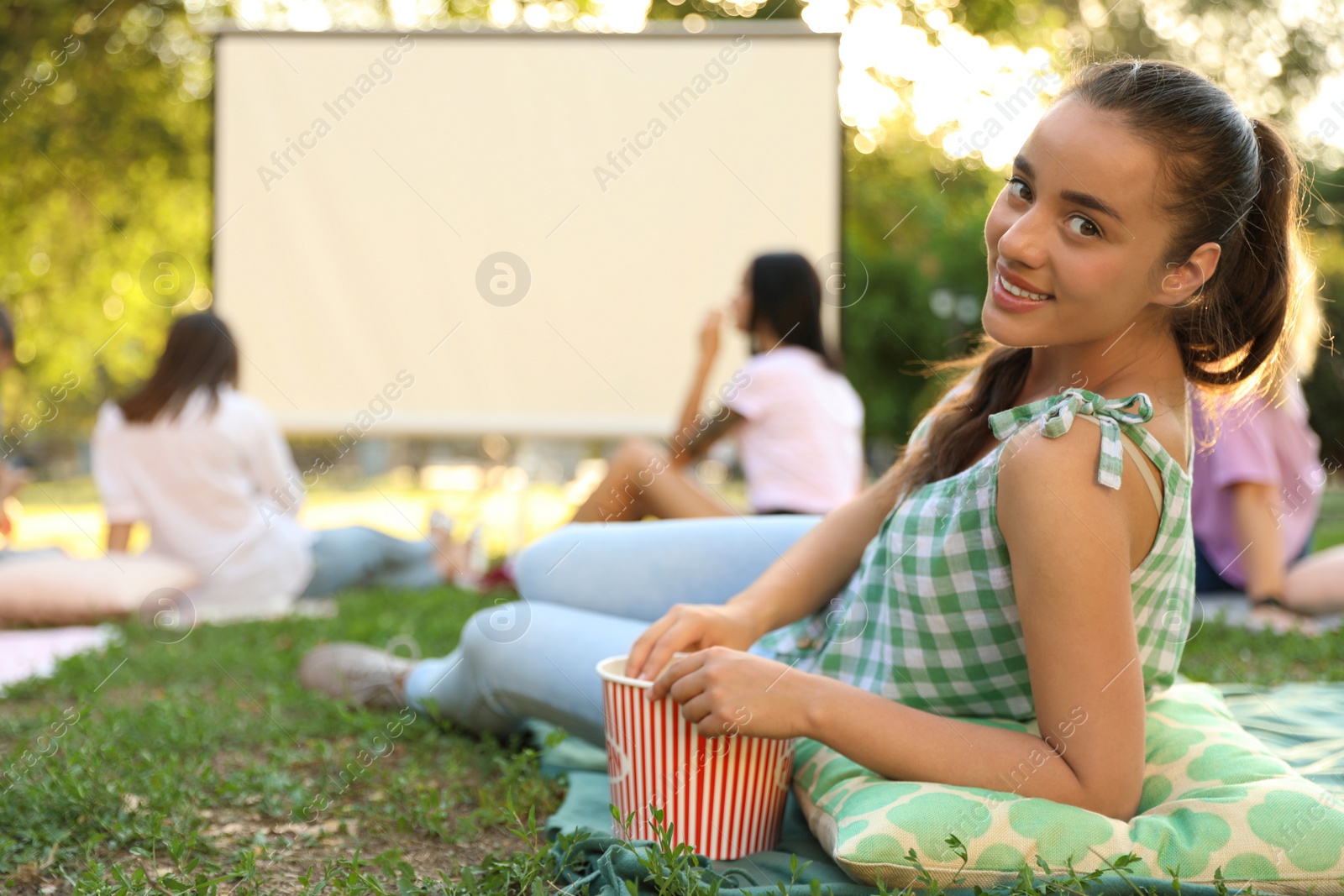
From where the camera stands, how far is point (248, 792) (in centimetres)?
167

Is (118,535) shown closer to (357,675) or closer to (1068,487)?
(357,675)

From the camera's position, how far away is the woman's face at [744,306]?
376 centimetres

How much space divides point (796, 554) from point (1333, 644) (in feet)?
6.41

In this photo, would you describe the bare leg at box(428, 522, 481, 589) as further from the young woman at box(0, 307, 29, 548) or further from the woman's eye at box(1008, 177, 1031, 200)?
the woman's eye at box(1008, 177, 1031, 200)

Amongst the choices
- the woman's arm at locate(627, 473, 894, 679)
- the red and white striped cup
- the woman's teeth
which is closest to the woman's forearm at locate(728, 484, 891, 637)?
the woman's arm at locate(627, 473, 894, 679)

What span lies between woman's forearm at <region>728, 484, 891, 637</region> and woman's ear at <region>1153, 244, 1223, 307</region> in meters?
0.47

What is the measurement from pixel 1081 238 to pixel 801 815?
850 mm

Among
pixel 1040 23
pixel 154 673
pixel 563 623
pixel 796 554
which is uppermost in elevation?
pixel 1040 23

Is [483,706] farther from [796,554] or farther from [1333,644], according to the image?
[1333,644]

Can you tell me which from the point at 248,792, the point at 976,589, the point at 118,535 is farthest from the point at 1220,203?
the point at 118,535

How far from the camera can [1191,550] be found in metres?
1.31

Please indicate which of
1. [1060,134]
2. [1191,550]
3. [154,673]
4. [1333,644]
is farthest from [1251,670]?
[154,673]

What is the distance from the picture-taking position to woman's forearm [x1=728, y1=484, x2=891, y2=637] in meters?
1.50

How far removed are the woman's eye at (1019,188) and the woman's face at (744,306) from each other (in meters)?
2.51
